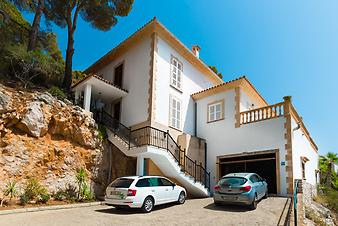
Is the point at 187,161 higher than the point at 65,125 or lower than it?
lower

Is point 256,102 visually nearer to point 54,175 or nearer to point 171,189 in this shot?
point 171,189

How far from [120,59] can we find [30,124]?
9180mm

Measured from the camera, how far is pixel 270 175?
16.1 metres

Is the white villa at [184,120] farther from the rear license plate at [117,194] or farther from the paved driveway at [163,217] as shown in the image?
the paved driveway at [163,217]

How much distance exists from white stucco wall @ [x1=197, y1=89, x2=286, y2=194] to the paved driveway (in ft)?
15.5

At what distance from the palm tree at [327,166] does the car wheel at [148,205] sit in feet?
73.1

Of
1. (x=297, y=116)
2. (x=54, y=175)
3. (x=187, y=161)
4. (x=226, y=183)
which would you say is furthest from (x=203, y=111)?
(x=54, y=175)

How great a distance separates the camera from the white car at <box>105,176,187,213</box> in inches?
406

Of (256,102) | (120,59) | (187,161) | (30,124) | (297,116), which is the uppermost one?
(120,59)

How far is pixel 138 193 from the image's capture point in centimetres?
1041

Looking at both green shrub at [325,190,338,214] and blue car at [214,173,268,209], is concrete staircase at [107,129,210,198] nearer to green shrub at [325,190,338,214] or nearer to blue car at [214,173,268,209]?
blue car at [214,173,268,209]

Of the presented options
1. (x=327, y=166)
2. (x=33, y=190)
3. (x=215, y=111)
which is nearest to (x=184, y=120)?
(x=215, y=111)

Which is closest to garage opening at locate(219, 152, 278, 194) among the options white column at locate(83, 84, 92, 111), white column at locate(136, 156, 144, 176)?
white column at locate(136, 156, 144, 176)

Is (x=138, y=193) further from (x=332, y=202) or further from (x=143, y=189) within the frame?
(x=332, y=202)
